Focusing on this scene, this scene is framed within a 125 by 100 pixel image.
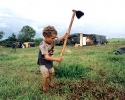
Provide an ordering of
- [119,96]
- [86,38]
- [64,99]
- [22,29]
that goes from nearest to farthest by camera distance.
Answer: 1. [64,99]
2. [119,96]
3. [86,38]
4. [22,29]

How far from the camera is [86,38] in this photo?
28.3m

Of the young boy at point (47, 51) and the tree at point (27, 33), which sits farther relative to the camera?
the tree at point (27, 33)

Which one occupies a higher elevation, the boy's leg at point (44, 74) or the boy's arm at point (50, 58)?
the boy's arm at point (50, 58)

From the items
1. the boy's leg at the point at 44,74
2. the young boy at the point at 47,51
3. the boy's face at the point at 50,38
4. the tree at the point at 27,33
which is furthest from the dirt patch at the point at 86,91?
the tree at the point at 27,33

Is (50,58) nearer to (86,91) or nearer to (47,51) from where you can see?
(47,51)

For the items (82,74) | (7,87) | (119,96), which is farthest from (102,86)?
(7,87)

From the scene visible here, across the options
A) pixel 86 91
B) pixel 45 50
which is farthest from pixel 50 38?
pixel 86 91

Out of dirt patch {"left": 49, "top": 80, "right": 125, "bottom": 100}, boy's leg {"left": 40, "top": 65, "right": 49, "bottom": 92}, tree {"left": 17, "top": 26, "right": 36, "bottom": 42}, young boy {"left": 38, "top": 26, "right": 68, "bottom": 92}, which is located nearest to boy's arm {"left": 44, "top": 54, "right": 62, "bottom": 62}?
young boy {"left": 38, "top": 26, "right": 68, "bottom": 92}

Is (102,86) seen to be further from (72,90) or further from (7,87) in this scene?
(7,87)

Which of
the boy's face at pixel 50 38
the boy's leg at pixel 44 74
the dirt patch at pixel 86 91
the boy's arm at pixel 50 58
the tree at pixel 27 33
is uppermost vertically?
the tree at pixel 27 33

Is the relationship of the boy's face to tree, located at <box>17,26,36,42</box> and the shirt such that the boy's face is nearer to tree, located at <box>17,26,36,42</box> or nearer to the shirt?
the shirt

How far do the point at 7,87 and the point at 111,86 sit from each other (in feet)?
7.55

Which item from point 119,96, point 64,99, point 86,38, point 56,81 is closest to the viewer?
point 64,99

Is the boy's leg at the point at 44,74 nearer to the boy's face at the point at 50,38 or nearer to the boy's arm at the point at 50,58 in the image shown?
the boy's arm at the point at 50,58
